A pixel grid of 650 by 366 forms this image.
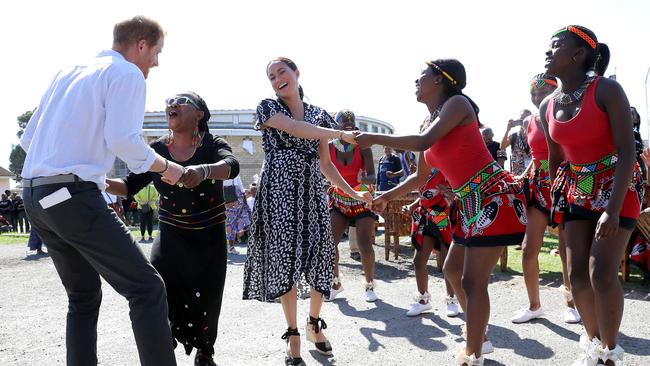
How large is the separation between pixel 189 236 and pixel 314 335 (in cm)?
126

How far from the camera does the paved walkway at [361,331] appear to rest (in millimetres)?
4234

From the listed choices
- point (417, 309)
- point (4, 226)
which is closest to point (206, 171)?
A: point (417, 309)

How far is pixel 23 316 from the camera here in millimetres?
6117

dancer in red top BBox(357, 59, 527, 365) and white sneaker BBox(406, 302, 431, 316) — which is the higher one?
A: dancer in red top BBox(357, 59, 527, 365)

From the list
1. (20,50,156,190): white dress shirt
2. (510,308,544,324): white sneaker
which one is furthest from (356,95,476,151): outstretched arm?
(510,308,544,324): white sneaker

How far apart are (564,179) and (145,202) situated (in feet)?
45.2

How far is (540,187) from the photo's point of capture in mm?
5062

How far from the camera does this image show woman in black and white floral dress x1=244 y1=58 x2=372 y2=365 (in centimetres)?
407

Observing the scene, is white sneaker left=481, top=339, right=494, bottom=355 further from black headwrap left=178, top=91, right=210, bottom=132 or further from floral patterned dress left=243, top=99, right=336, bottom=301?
black headwrap left=178, top=91, right=210, bottom=132

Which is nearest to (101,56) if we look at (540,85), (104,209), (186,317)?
(104,209)

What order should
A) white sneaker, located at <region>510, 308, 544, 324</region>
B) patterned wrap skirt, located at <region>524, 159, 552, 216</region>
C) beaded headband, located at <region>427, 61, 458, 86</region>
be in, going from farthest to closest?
white sneaker, located at <region>510, 308, 544, 324</region> < patterned wrap skirt, located at <region>524, 159, 552, 216</region> < beaded headband, located at <region>427, 61, 458, 86</region>

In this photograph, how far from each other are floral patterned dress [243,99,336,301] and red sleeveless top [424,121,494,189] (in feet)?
3.43

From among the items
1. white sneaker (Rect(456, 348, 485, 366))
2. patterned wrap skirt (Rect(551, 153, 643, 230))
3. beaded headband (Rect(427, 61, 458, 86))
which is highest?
beaded headband (Rect(427, 61, 458, 86))

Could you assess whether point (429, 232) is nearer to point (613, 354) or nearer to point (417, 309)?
point (417, 309)
